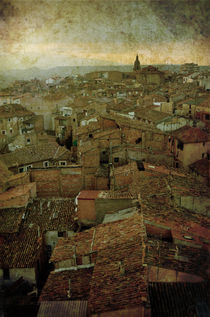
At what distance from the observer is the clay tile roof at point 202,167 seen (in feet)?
22.2

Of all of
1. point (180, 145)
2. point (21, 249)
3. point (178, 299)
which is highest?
→ point (178, 299)

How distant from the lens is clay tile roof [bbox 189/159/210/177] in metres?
6.76

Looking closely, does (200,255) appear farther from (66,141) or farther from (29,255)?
(66,141)

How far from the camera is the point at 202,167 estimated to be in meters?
6.98

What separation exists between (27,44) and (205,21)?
9.31ft

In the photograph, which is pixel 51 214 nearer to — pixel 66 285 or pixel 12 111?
pixel 66 285

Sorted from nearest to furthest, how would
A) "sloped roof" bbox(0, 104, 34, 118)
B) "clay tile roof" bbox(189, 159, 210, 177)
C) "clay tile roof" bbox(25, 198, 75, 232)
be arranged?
"clay tile roof" bbox(25, 198, 75, 232) → "clay tile roof" bbox(189, 159, 210, 177) → "sloped roof" bbox(0, 104, 34, 118)

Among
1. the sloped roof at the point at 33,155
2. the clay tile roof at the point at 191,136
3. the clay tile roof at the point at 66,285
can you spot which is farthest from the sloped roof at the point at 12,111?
the clay tile roof at the point at 66,285

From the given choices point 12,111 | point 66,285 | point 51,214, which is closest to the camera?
point 66,285

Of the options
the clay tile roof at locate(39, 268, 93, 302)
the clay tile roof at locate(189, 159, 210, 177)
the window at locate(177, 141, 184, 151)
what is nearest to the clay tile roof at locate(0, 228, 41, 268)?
the clay tile roof at locate(39, 268, 93, 302)

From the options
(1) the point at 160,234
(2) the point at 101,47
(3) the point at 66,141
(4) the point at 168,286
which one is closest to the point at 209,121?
(3) the point at 66,141

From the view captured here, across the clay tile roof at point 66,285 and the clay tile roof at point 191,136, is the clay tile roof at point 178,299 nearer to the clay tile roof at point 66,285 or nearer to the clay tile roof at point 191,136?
the clay tile roof at point 66,285

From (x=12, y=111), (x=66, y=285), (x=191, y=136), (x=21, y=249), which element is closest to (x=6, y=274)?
(x=21, y=249)

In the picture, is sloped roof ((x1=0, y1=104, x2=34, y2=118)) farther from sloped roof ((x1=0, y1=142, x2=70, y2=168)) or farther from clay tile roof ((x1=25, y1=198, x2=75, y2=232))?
clay tile roof ((x1=25, y1=198, x2=75, y2=232))
